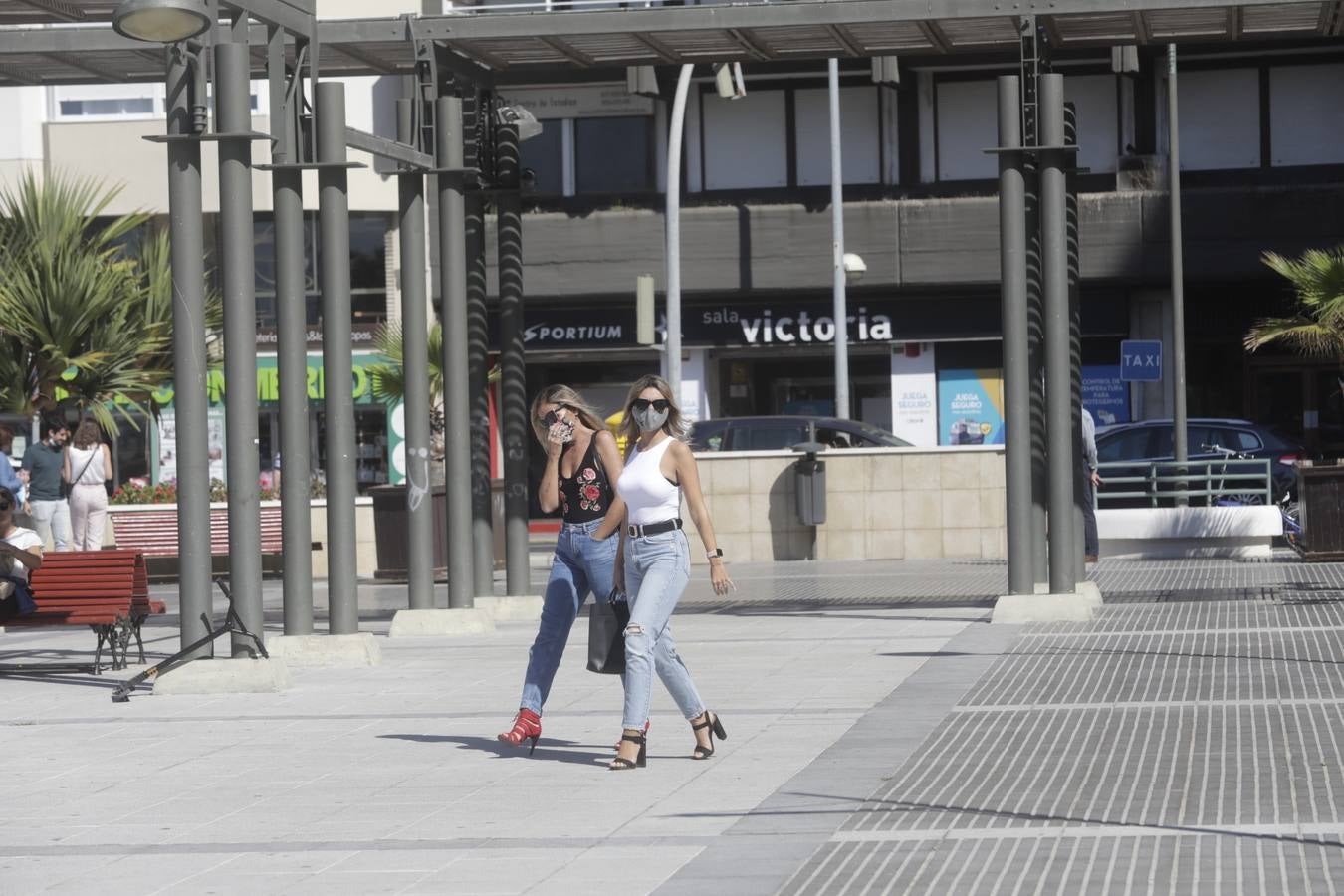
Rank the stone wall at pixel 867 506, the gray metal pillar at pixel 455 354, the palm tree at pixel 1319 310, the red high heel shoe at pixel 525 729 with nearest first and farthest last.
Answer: the red high heel shoe at pixel 525 729 < the gray metal pillar at pixel 455 354 < the palm tree at pixel 1319 310 < the stone wall at pixel 867 506

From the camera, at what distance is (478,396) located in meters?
15.5

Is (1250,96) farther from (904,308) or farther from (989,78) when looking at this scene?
(904,308)

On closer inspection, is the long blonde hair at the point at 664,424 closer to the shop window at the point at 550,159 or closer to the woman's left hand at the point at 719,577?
the woman's left hand at the point at 719,577

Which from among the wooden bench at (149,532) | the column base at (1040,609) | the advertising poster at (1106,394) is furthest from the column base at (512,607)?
the advertising poster at (1106,394)

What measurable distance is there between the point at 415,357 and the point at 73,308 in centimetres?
737

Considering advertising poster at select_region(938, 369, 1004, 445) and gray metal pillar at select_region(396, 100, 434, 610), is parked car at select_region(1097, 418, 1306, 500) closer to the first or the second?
advertising poster at select_region(938, 369, 1004, 445)

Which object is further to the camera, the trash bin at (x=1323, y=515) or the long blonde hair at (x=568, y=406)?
the trash bin at (x=1323, y=515)

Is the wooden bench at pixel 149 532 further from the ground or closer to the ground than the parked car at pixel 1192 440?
closer to the ground

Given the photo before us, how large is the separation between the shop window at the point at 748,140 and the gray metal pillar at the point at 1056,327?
21.2 m

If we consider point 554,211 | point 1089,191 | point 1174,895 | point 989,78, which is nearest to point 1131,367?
point 1089,191

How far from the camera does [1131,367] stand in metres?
29.2

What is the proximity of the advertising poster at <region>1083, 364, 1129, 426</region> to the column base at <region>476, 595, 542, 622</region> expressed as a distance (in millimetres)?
20485

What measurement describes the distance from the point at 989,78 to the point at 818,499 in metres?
14.7

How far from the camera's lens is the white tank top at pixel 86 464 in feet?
67.1
